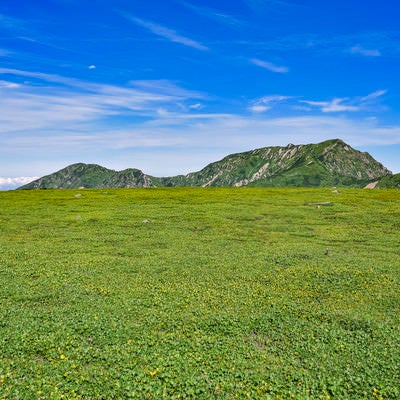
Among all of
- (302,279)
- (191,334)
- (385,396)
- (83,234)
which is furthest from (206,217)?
(385,396)

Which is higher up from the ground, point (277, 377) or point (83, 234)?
point (83, 234)

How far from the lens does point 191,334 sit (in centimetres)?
2064

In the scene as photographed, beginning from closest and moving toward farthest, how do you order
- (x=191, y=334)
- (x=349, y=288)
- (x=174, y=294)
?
(x=191, y=334) → (x=174, y=294) → (x=349, y=288)

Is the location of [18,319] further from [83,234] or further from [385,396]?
[83,234]

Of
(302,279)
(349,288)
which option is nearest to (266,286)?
(302,279)

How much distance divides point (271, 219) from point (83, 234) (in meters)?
37.0

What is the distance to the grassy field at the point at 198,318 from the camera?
16234mm

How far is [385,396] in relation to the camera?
1587cm

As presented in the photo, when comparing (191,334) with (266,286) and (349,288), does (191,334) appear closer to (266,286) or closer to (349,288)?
(266,286)

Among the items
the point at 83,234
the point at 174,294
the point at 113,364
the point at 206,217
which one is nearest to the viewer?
the point at 113,364

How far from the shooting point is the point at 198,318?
2236 cm

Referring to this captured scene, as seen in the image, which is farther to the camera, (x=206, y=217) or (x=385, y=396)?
(x=206, y=217)

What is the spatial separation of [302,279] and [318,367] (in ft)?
42.7

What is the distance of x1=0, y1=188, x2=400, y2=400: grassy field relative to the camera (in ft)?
53.3
